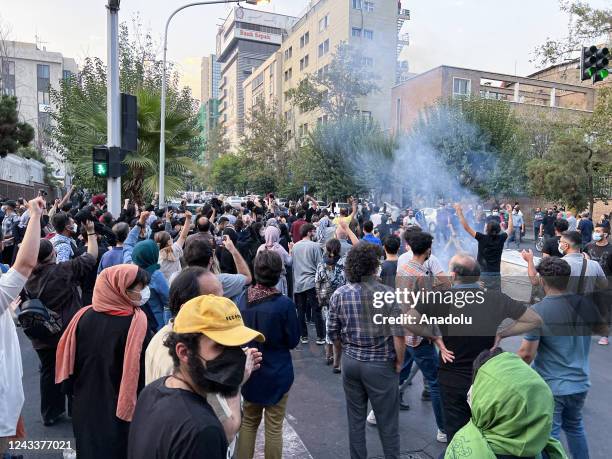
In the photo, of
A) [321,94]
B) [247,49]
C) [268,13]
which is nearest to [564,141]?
[321,94]

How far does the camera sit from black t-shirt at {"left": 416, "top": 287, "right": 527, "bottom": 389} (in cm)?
317

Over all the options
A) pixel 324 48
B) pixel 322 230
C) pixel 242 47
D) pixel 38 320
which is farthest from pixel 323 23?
pixel 38 320

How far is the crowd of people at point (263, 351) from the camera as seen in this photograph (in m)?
1.61

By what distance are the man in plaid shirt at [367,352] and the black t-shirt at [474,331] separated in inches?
14.7

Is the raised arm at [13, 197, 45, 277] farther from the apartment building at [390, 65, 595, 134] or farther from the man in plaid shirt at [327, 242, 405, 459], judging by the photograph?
the apartment building at [390, 65, 595, 134]

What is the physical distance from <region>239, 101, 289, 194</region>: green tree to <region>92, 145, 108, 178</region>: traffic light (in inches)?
1190

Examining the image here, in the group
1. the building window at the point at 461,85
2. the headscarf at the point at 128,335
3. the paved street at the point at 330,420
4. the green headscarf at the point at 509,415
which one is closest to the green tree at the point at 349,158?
the building window at the point at 461,85

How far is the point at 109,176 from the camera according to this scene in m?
7.93

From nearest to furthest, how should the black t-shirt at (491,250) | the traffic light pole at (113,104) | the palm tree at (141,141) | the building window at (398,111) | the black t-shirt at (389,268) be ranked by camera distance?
the black t-shirt at (389,268)
the black t-shirt at (491,250)
the traffic light pole at (113,104)
the palm tree at (141,141)
the building window at (398,111)

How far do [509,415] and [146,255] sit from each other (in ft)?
10.5

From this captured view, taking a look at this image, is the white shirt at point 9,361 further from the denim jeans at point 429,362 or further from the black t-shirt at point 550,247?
the black t-shirt at point 550,247

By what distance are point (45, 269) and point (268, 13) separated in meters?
108

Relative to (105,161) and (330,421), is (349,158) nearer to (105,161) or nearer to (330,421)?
(105,161)

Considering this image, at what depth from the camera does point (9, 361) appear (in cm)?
254
